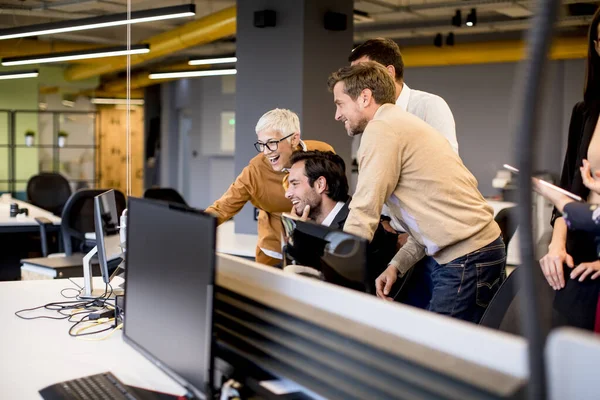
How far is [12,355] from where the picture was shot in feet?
6.39

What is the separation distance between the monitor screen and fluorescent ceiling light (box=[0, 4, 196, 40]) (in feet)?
12.0

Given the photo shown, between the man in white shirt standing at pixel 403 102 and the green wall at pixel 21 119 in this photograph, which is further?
the green wall at pixel 21 119

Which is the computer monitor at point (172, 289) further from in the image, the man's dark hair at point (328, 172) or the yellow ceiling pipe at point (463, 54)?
the yellow ceiling pipe at point (463, 54)

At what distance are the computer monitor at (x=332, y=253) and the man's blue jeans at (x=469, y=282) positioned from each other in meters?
0.85

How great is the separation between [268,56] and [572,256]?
4.01 m

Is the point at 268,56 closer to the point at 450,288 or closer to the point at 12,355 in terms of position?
the point at 450,288

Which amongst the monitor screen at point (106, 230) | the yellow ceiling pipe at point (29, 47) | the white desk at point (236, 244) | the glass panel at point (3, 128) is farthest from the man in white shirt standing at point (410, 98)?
the glass panel at point (3, 128)

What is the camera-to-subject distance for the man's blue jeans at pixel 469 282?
2277 mm

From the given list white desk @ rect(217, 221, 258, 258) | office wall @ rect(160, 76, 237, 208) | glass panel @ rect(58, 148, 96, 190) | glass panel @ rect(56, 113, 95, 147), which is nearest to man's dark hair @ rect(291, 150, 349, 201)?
white desk @ rect(217, 221, 258, 258)

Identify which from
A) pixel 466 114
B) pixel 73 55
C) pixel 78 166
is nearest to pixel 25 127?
pixel 78 166

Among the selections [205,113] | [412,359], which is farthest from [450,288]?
[205,113]

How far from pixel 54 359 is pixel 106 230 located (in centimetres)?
62

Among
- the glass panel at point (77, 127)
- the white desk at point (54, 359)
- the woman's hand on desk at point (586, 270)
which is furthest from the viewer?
the glass panel at point (77, 127)

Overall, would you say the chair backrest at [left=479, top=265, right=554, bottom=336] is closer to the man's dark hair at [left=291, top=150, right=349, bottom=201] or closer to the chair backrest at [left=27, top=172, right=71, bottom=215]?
the man's dark hair at [left=291, top=150, right=349, bottom=201]
